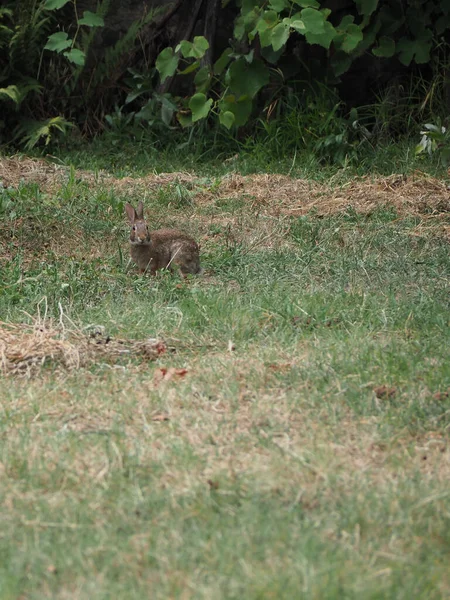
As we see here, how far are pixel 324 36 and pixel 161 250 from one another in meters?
3.65

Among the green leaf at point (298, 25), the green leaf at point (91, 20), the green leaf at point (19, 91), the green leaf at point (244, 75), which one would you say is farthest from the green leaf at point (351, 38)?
the green leaf at point (19, 91)

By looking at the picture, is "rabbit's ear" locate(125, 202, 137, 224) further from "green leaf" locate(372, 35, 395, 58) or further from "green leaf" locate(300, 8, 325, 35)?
"green leaf" locate(372, 35, 395, 58)

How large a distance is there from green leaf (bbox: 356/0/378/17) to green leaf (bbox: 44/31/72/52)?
10.4 ft

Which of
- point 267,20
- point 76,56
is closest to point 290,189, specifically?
point 267,20

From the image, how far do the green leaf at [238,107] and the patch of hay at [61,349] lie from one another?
17.2 ft

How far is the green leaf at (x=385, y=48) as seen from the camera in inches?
386

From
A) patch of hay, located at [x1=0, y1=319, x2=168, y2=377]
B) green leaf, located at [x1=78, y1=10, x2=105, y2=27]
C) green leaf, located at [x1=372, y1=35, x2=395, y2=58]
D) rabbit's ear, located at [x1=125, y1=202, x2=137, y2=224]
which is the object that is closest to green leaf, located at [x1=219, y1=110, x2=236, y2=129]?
green leaf, located at [x1=372, y1=35, x2=395, y2=58]

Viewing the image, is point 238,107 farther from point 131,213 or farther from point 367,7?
point 131,213

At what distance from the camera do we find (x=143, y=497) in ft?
11.0

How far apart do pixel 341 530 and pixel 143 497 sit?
71 centimetres

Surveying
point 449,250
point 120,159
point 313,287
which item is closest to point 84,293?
point 313,287

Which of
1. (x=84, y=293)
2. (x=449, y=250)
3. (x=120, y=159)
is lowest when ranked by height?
(x=120, y=159)

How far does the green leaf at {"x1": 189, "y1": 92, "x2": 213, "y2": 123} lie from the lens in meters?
9.98

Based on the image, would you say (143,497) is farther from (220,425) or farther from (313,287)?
(313,287)
